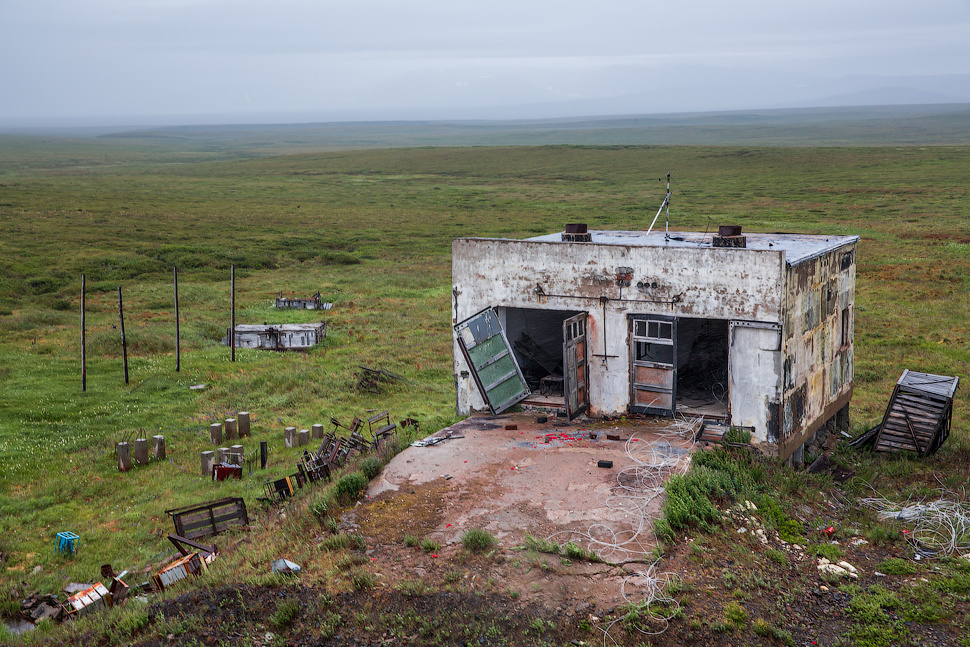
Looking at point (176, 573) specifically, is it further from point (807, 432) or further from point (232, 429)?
point (807, 432)

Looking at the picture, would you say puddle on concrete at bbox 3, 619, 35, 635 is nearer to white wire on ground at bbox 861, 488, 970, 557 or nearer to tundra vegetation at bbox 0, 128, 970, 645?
tundra vegetation at bbox 0, 128, 970, 645

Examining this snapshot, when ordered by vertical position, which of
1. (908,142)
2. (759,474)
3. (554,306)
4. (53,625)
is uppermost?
(908,142)

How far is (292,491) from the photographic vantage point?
14062mm

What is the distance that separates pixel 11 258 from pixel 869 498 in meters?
42.8

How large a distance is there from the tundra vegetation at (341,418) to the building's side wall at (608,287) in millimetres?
2642

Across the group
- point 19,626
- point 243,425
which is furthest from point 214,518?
point 243,425

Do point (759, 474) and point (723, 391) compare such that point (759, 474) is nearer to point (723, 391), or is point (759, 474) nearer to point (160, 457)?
point (723, 391)

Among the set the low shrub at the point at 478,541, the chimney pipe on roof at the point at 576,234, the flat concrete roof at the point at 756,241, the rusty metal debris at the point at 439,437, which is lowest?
the low shrub at the point at 478,541

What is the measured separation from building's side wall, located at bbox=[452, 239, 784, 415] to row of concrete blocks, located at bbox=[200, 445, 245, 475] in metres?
4.37

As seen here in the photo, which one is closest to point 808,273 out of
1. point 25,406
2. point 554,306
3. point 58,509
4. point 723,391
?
point 723,391

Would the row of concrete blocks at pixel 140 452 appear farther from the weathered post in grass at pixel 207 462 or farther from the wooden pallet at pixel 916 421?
the wooden pallet at pixel 916 421

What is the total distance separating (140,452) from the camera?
55.0ft

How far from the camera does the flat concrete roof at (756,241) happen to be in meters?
15.4

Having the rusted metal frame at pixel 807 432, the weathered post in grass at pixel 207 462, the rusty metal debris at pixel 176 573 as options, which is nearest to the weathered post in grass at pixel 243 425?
the weathered post in grass at pixel 207 462
